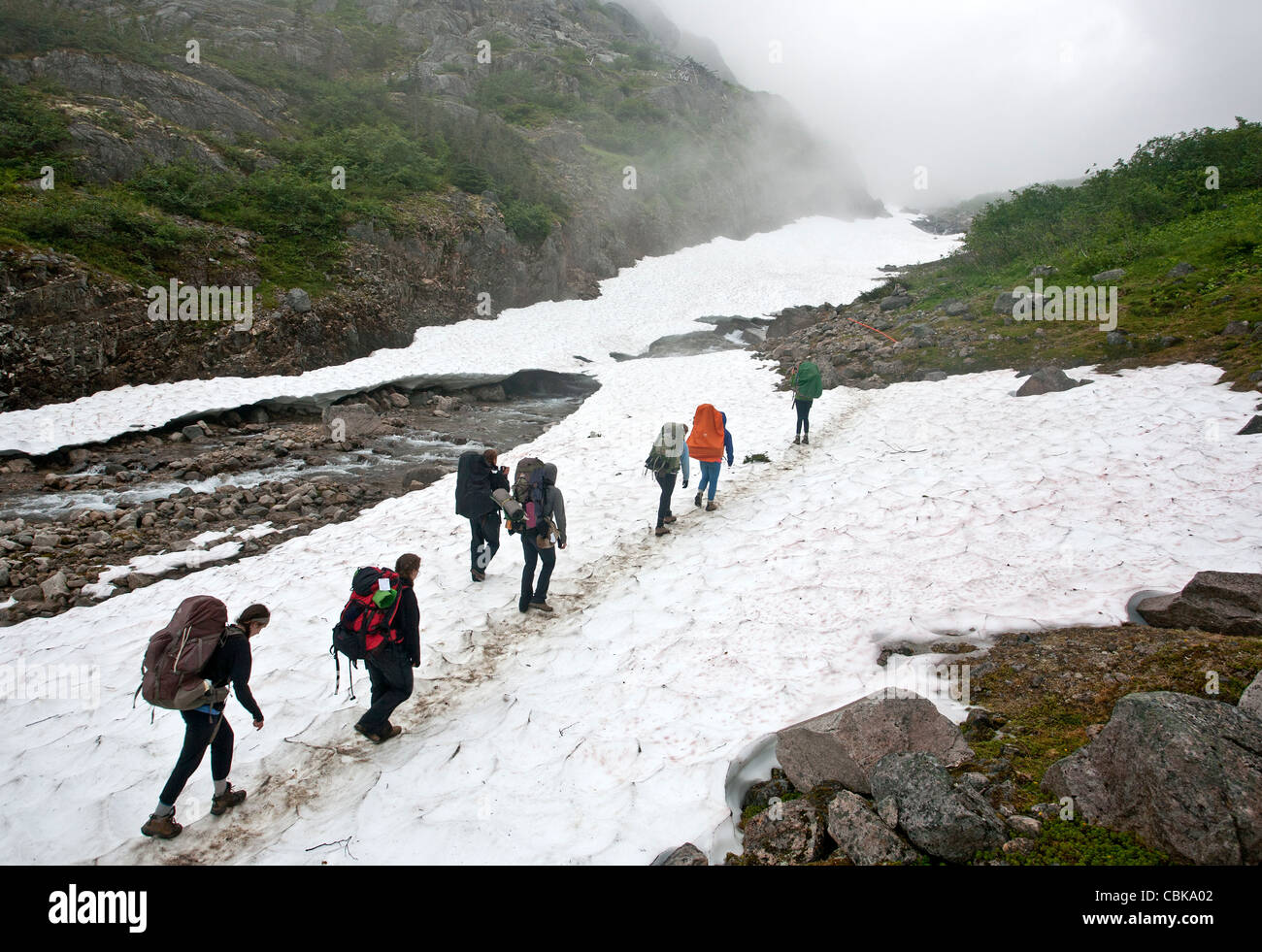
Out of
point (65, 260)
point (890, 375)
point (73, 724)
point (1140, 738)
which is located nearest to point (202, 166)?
point (65, 260)

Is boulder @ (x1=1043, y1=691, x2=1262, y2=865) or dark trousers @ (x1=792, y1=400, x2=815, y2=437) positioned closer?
boulder @ (x1=1043, y1=691, x2=1262, y2=865)

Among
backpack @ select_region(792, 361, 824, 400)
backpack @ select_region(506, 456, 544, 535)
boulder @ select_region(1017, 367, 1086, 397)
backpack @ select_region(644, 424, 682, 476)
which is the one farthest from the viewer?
backpack @ select_region(792, 361, 824, 400)

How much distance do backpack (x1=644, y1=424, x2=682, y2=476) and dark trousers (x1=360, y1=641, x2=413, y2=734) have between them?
5.22 m

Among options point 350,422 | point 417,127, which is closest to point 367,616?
point 350,422

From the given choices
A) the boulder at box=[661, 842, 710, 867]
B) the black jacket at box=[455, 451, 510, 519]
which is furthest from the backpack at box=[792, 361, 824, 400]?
the boulder at box=[661, 842, 710, 867]

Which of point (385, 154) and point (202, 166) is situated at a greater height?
point (385, 154)

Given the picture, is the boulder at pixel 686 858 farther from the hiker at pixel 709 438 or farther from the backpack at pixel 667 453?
the hiker at pixel 709 438

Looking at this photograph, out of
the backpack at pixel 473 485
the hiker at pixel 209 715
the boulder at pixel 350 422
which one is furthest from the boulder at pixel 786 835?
the boulder at pixel 350 422

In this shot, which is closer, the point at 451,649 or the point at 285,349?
the point at 451,649

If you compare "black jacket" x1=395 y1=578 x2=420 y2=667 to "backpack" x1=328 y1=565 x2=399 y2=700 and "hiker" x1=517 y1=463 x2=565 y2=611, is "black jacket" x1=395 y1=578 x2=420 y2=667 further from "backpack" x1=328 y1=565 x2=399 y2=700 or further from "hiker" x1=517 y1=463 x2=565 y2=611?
"hiker" x1=517 y1=463 x2=565 y2=611

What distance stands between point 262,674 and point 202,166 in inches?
1010

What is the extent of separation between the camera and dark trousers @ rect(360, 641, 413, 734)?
18.6 feet
